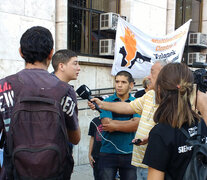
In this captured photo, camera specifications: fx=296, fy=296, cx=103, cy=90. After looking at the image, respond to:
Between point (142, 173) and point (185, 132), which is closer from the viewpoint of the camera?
point (185, 132)

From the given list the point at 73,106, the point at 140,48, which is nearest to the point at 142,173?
the point at 73,106

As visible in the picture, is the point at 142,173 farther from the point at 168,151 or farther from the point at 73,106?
the point at 73,106

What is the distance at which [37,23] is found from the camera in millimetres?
6086

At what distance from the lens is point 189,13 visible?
10867 millimetres

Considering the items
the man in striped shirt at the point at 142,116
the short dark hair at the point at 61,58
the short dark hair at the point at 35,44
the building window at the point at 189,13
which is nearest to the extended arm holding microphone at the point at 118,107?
the man in striped shirt at the point at 142,116

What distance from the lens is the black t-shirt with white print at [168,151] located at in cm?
185

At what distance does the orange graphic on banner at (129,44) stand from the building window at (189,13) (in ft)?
11.2

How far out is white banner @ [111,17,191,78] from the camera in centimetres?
746

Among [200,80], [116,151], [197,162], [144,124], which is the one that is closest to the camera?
[197,162]

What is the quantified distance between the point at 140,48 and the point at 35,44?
608 centimetres

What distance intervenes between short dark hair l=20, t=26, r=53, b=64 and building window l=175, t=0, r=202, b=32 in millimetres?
9049

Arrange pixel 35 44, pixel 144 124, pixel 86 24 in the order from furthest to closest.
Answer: pixel 86 24 < pixel 144 124 < pixel 35 44

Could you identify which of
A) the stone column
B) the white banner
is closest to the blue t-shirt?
the stone column

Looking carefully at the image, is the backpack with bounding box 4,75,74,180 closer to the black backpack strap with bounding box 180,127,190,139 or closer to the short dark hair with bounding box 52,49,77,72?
the black backpack strap with bounding box 180,127,190,139
